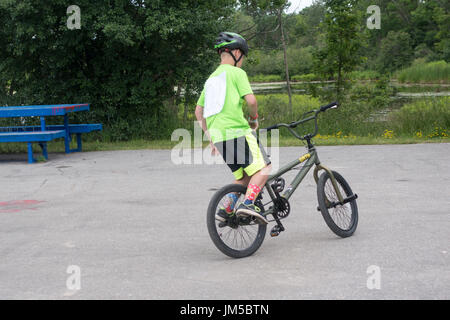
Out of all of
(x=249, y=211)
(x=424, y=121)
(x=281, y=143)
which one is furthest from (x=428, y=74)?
(x=249, y=211)

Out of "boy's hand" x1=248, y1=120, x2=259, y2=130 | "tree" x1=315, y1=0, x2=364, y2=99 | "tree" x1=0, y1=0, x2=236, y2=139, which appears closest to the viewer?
"boy's hand" x1=248, y1=120, x2=259, y2=130

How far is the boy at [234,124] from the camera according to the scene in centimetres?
541

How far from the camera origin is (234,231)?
5.68 meters

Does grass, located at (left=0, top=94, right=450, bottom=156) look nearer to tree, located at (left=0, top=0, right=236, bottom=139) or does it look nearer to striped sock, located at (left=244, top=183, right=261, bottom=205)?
tree, located at (left=0, top=0, right=236, bottom=139)

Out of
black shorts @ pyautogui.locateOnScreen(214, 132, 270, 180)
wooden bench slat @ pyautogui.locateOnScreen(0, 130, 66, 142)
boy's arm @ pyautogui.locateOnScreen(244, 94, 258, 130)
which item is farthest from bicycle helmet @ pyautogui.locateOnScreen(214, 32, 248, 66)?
wooden bench slat @ pyautogui.locateOnScreen(0, 130, 66, 142)

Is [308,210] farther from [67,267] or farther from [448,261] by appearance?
[67,267]

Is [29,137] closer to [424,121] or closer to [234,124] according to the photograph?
[234,124]

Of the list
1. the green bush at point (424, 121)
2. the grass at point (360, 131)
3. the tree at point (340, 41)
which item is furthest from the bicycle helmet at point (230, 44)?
the tree at point (340, 41)

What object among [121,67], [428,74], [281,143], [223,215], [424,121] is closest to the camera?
[223,215]

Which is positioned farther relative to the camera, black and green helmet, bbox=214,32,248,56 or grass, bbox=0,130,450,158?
grass, bbox=0,130,450,158

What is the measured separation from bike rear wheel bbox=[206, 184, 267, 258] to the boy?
7 centimetres

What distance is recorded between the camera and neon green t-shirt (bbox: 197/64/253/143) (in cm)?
541

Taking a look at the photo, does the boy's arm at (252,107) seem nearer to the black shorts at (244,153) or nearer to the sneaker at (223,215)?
the black shorts at (244,153)

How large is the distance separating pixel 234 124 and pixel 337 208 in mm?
1455
